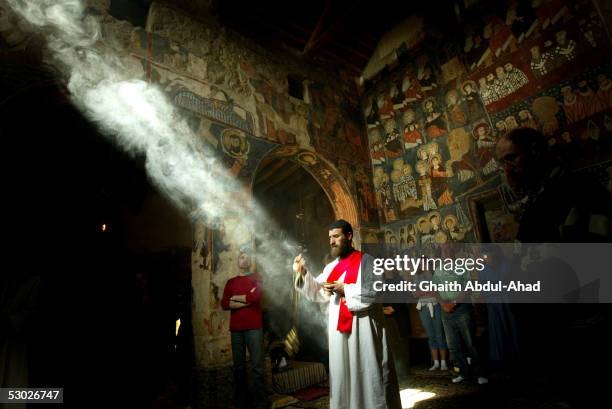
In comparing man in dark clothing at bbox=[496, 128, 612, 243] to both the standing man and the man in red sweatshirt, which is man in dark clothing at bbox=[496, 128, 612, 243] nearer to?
the standing man

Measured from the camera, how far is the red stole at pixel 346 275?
316 cm

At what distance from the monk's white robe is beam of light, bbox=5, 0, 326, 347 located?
10.8 ft

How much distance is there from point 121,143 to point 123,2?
286 cm

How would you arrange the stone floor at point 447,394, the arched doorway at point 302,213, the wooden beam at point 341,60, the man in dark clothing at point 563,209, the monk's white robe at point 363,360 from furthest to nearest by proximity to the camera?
the wooden beam at point 341,60
the arched doorway at point 302,213
the stone floor at point 447,394
the monk's white robe at point 363,360
the man in dark clothing at point 563,209

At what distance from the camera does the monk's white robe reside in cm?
296

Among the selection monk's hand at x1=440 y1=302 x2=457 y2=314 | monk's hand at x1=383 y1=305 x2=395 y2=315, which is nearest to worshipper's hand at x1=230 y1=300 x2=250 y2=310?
monk's hand at x1=383 y1=305 x2=395 y2=315

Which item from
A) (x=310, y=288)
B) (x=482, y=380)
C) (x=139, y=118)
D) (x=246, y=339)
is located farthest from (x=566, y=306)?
(x=139, y=118)

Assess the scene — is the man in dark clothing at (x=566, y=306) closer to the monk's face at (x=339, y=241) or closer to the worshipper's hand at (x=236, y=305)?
the monk's face at (x=339, y=241)

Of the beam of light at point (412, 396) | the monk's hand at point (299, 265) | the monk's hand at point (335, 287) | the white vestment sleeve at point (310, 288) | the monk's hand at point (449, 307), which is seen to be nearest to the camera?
the monk's hand at point (335, 287)

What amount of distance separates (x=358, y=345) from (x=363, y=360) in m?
0.15

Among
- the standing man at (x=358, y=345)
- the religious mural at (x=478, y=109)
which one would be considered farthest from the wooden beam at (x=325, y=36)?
the standing man at (x=358, y=345)

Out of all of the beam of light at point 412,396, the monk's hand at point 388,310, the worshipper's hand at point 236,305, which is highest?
the worshipper's hand at point 236,305

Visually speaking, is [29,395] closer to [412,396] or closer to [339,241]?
[339,241]

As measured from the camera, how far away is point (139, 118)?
17.8 feet
